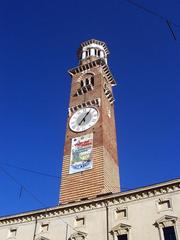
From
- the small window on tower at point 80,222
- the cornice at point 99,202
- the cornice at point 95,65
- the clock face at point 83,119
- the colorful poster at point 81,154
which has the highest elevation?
the cornice at point 95,65

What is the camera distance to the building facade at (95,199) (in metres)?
24.7

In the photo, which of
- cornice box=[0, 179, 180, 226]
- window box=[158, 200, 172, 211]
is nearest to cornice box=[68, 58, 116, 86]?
cornice box=[0, 179, 180, 226]

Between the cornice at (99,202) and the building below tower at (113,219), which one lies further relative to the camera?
the cornice at (99,202)

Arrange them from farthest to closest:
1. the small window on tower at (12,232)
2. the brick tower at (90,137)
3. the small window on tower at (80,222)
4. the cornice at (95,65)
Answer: the cornice at (95,65) < the brick tower at (90,137) < the small window on tower at (12,232) < the small window on tower at (80,222)

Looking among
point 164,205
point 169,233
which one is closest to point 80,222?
point 164,205

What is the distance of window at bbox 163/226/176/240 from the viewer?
915 inches

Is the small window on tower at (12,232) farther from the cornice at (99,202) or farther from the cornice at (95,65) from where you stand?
the cornice at (95,65)

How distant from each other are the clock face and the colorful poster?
1.60 metres

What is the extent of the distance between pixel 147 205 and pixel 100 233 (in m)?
4.04

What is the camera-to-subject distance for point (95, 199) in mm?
27281

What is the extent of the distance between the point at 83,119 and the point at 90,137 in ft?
11.4

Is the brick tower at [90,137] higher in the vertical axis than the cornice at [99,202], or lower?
higher

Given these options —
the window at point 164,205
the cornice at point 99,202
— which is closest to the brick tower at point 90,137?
the cornice at point 99,202

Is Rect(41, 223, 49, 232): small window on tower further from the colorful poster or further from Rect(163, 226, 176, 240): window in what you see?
Rect(163, 226, 176, 240): window
